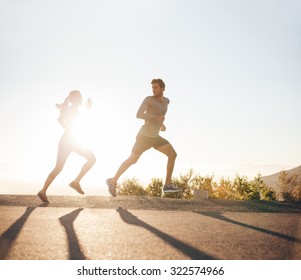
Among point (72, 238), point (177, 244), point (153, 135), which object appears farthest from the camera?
point (153, 135)

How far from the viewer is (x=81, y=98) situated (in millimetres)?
6961

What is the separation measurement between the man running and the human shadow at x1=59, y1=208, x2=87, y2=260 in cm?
230

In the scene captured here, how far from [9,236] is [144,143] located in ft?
13.3

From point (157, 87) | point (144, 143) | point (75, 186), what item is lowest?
point (75, 186)

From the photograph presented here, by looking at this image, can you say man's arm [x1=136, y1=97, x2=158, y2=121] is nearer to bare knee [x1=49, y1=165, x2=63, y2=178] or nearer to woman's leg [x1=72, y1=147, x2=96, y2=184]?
woman's leg [x1=72, y1=147, x2=96, y2=184]

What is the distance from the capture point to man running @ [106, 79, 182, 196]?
274 inches

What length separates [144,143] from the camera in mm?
7062

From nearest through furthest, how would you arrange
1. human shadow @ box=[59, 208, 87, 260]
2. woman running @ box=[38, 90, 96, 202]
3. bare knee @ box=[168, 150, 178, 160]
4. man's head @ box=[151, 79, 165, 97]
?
human shadow @ box=[59, 208, 87, 260] < woman running @ box=[38, 90, 96, 202] < man's head @ box=[151, 79, 165, 97] < bare knee @ box=[168, 150, 178, 160]

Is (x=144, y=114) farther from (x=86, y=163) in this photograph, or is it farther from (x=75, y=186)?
(x=75, y=186)

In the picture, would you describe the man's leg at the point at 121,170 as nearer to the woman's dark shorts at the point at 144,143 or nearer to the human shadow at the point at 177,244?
the woman's dark shorts at the point at 144,143

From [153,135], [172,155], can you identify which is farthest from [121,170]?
[172,155]

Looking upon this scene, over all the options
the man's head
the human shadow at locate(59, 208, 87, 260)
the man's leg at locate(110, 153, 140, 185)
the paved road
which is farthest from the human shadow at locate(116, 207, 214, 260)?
the man's head
